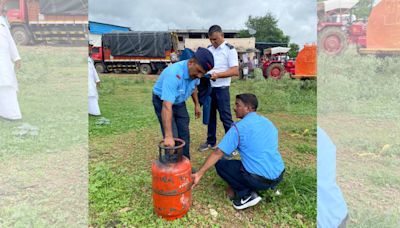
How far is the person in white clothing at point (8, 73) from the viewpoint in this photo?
15.5ft

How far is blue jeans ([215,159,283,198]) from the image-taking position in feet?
8.18

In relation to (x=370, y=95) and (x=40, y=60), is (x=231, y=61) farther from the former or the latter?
(x=40, y=60)

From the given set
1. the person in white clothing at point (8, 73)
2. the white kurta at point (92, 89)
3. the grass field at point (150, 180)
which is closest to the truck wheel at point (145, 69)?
the grass field at point (150, 180)

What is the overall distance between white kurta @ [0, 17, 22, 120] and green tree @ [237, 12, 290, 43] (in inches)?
1600

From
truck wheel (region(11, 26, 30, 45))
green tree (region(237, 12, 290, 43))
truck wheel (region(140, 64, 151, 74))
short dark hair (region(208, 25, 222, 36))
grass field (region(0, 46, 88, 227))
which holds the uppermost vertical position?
green tree (region(237, 12, 290, 43))

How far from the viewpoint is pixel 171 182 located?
7.52 ft

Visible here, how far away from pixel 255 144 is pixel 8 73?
4.44 meters

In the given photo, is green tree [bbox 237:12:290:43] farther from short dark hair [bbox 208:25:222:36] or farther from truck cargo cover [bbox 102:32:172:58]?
short dark hair [bbox 208:25:222:36]

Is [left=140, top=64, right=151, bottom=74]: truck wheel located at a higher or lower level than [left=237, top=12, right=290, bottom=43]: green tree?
lower

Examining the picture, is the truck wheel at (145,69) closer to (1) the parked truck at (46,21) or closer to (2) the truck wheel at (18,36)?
(1) the parked truck at (46,21)

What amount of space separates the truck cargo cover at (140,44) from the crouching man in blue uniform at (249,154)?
54.5ft

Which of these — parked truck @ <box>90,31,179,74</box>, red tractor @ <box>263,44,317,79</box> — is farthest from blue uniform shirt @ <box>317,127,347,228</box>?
parked truck @ <box>90,31,179,74</box>

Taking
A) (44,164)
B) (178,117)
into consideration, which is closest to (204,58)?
(178,117)

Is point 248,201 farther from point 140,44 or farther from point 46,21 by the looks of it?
point 140,44
